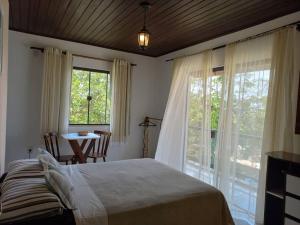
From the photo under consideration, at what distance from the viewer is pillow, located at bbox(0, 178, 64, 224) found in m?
1.26

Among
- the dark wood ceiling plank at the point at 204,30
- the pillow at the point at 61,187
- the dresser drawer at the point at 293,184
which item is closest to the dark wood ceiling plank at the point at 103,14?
the dark wood ceiling plank at the point at 204,30

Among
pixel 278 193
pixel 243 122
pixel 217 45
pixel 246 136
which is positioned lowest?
pixel 278 193

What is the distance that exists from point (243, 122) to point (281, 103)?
549mm

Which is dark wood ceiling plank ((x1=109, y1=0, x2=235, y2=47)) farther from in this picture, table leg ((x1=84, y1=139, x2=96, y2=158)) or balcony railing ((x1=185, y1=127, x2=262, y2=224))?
table leg ((x1=84, y1=139, x2=96, y2=158))

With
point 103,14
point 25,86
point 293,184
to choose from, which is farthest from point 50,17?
point 293,184

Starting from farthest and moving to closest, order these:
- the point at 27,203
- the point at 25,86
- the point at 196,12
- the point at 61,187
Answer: the point at 25,86 < the point at 196,12 < the point at 61,187 < the point at 27,203

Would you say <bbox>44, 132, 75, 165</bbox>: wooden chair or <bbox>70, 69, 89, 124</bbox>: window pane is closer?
<bbox>44, 132, 75, 165</bbox>: wooden chair

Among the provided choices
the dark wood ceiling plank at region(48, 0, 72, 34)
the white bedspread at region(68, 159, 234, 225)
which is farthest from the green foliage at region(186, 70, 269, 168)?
the dark wood ceiling plank at region(48, 0, 72, 34)

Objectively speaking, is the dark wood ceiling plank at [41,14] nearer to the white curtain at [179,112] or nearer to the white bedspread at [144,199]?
the white bedspread at [144,199]

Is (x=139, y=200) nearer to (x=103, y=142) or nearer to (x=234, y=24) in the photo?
(x=234, y=24)

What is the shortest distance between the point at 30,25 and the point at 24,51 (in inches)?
22.2

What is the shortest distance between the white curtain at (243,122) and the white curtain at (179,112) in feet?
2.09

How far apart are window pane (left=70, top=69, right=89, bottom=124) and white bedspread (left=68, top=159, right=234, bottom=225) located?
205 centimetres

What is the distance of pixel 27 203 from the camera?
1.31 m
